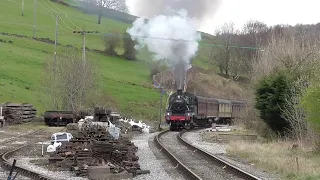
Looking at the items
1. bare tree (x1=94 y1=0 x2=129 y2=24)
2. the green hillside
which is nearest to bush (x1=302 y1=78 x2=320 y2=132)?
bare tree (x1=94 y1=0 x2=129 y2=24)

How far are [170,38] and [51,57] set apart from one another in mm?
27936

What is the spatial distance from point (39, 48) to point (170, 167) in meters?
68.0

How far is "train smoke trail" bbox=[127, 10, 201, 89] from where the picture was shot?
128ft

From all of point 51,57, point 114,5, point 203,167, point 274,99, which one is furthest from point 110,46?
point 203,167

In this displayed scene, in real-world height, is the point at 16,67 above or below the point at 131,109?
above

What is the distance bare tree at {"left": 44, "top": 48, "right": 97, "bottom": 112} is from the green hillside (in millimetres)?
3152

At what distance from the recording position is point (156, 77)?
54.5 m

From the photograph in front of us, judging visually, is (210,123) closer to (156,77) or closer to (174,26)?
(156,77)

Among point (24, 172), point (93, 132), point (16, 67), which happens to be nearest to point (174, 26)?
point (93, 132)

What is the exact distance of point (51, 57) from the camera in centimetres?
6500

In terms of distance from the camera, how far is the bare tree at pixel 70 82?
173ft

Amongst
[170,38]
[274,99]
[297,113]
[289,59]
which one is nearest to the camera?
[297,113]

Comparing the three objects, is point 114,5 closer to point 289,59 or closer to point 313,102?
point 289,59

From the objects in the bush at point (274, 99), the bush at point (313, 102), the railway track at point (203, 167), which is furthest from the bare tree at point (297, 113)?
the railway track at point (203, 167)
